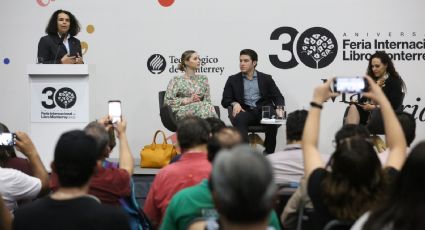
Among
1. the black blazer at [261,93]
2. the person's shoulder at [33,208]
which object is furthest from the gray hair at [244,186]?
the black blazer at [261,93]

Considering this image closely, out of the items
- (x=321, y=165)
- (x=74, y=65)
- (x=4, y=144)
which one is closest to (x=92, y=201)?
(x=321, y=165)

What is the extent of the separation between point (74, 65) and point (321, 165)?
4.05m

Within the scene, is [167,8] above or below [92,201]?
above

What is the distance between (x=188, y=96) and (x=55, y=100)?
153 centimetres

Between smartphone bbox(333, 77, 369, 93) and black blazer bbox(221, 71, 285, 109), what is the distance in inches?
174

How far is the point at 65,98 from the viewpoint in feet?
20.0

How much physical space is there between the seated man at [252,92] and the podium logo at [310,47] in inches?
31.4

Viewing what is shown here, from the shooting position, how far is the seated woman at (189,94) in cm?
686

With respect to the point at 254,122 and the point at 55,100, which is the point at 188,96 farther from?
the point at 55,100

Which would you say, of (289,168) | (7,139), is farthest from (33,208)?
(289,168)

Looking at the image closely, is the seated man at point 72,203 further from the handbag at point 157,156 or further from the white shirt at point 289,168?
the handbag at point 157,156

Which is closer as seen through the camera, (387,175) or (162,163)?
(387,175)

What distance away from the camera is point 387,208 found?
1.78 metres

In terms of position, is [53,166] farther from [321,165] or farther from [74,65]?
[74,65]
